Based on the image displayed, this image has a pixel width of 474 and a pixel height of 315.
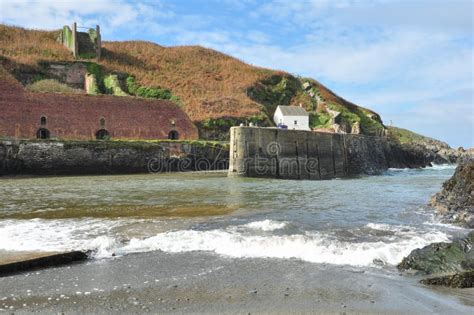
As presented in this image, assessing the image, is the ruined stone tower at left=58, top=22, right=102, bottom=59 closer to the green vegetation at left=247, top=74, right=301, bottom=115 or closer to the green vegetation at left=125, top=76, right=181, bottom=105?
the green vegetation at left=125, top=76, right=181, bottom=105

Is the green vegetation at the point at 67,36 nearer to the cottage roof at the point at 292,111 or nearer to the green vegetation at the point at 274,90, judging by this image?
the green vegetation at the point at 274,90

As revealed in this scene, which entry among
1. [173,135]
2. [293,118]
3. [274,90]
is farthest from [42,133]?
[274,90]

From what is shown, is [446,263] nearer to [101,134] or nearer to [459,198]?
[459,198]

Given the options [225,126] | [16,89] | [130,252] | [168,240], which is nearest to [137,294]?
[130,252]

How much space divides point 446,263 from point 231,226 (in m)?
4.67

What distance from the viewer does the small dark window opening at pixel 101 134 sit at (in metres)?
39.9

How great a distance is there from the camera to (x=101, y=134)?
40125 mm

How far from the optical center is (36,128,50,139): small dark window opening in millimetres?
37531

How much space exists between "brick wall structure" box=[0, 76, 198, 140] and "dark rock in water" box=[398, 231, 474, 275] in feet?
118

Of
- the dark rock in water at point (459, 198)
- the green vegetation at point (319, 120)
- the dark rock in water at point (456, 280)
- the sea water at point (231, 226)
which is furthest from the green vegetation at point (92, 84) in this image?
the dark rock in water at point (456, 280)

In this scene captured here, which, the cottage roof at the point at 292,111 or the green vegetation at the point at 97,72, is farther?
the cottage roof at the point at 292,111

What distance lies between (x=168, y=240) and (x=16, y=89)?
3406cm

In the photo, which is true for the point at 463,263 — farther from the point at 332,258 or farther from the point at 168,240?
the point at 168,240

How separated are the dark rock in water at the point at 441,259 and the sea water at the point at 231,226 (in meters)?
0.42
